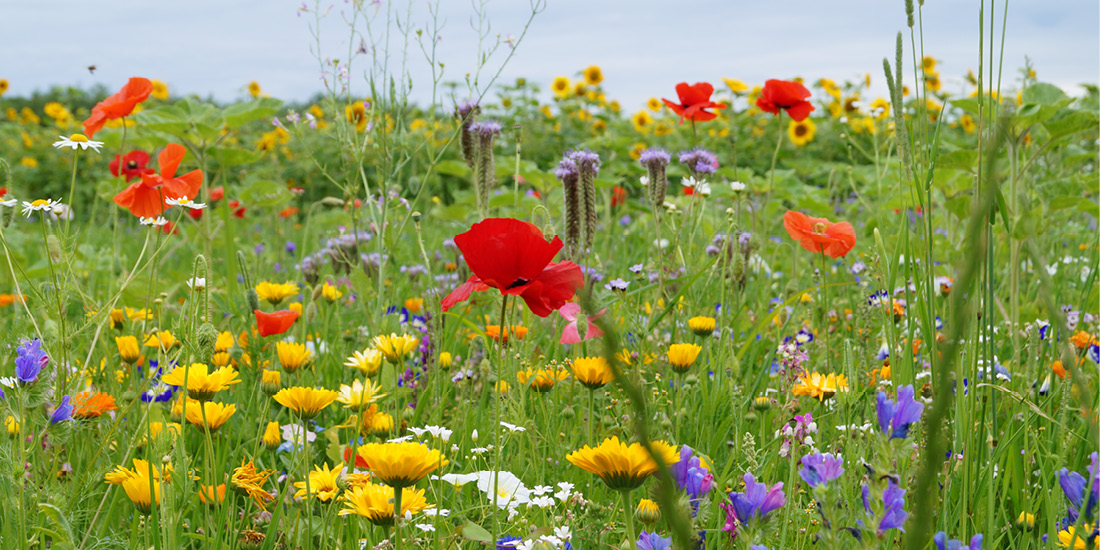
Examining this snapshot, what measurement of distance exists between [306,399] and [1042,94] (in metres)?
2.29

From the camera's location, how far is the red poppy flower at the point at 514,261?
1.03 meters

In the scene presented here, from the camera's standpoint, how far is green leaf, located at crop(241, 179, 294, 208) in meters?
3.67

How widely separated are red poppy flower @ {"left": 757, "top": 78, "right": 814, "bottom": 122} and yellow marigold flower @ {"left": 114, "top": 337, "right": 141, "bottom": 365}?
5.89 ft

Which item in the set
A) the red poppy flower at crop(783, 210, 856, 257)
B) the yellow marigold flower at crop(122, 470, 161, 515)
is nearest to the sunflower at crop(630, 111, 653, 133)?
the red poppy flower at crop(783, 210, 856, 257)

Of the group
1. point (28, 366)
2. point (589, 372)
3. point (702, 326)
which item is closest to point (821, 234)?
point (702, 326)

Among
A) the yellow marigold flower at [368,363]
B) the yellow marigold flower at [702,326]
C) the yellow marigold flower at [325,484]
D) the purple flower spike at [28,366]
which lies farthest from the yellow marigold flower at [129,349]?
the yellow marigold flower at [702,326]

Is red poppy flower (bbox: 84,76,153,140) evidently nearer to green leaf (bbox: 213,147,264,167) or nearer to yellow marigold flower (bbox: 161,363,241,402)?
yellow marigold flower (bbox: 161,363,241,402)

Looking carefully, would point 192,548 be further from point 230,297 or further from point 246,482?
point 230,297

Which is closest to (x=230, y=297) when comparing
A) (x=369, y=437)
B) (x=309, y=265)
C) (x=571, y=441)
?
(x=309, y=265)

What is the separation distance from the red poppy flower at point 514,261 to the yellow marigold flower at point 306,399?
0.79 feet

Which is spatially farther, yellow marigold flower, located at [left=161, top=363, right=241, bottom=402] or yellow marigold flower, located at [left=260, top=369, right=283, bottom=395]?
yellow marigold flower, located at [left=260, top=369, right=283, bottom=395]

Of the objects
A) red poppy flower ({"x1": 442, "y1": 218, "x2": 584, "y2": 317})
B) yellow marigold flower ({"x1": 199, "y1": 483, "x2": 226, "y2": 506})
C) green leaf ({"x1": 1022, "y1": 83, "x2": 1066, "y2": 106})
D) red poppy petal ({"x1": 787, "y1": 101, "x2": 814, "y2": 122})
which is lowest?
yellow marigold flower ({"x1": 199, "y1": 483, "x2": 226, "y2": 506})

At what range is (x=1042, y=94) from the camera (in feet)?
7.79

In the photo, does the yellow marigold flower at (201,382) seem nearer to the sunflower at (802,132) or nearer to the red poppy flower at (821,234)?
the red poppy flower at (821,234)
